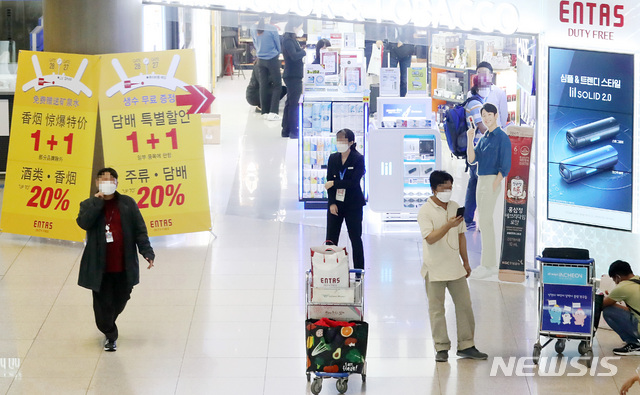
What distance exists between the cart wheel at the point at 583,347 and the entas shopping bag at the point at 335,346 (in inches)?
67.9

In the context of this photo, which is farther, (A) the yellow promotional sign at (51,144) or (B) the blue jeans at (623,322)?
(A) the yellow promotional sign at (51,144)

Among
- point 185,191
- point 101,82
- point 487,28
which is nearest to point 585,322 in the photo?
point 487,28

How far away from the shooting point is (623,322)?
7.42 metres

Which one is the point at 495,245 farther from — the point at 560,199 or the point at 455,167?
the point at 455,167

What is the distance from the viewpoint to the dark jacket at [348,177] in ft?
28.9

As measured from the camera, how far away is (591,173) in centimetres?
864

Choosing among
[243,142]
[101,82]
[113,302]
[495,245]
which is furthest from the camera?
[243,142]

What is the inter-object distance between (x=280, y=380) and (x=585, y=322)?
2.21 metres

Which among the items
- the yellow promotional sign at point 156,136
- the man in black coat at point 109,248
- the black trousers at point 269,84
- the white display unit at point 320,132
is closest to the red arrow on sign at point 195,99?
the yellow promotional sign at point 156,136

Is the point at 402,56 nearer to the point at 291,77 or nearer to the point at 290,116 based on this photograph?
the point at 291,77

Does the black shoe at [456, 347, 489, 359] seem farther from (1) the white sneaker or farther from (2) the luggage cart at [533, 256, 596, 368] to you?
(1) the white sneaker

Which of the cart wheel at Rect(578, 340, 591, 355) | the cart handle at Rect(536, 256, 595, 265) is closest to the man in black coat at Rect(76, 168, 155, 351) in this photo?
the cart handle at Rect(536, 256, 595, 265)

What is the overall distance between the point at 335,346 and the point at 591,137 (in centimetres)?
323

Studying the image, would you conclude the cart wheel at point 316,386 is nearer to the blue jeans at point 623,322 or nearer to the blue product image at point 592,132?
the blue jeans at point 623,322
